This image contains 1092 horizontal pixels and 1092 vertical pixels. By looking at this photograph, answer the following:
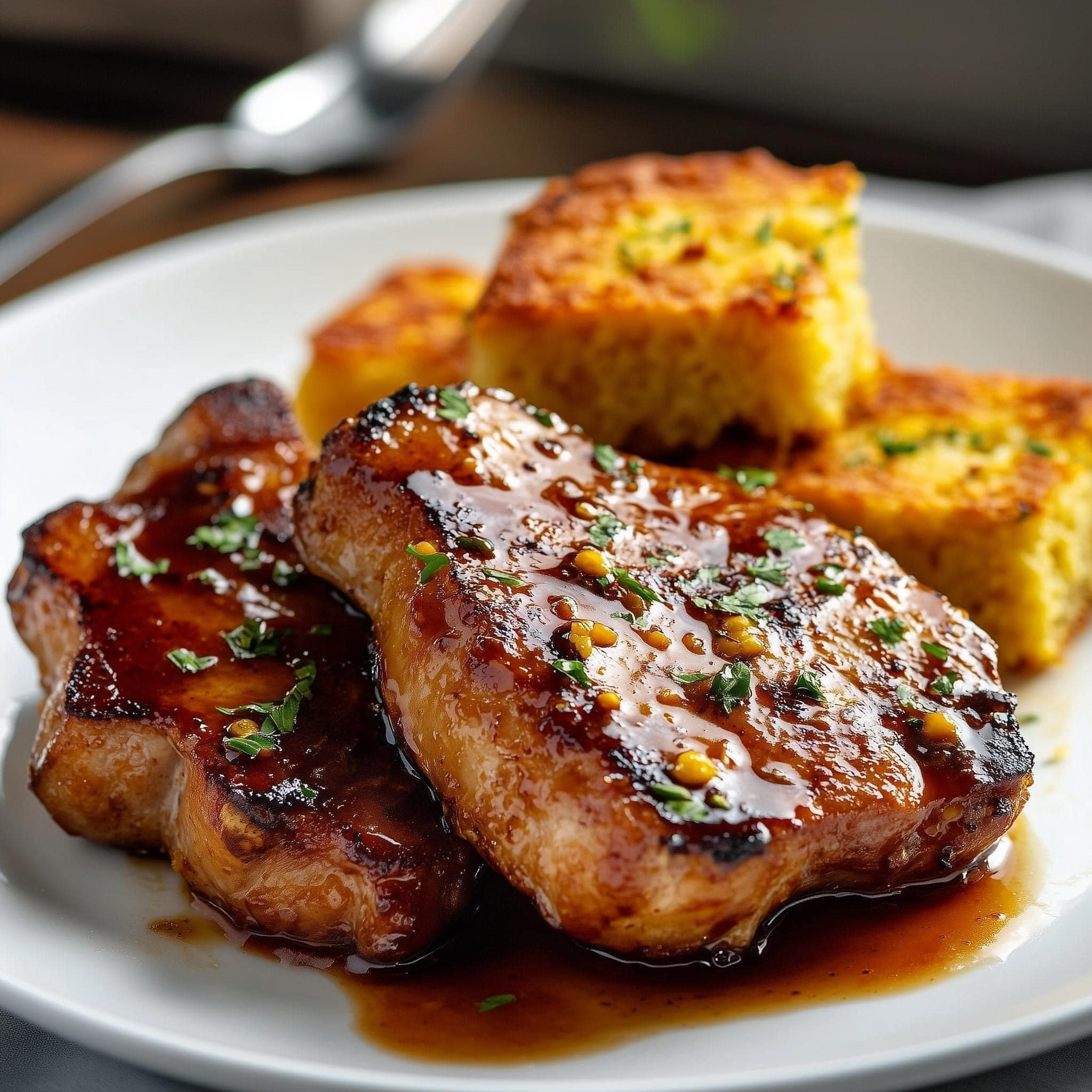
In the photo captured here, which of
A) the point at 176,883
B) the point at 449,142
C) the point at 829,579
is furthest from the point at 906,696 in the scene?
the point at 449,142

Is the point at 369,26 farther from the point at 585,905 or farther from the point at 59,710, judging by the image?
the point at 585,905

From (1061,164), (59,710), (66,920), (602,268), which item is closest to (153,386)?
(602,268)

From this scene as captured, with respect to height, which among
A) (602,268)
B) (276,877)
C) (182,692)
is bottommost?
(276,877)

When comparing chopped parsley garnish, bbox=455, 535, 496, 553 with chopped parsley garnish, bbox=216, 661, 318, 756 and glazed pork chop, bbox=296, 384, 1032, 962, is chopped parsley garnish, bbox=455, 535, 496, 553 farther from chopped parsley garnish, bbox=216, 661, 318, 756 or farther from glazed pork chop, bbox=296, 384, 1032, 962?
chopped parsley garnish, bbox=216, 661, 318, 756

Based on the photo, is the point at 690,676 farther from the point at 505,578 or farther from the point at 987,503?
the point at 987,503

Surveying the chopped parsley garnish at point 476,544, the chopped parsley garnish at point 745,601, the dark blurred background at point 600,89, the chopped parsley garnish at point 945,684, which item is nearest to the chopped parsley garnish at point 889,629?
the chopped parsley garnish at point 945,684
